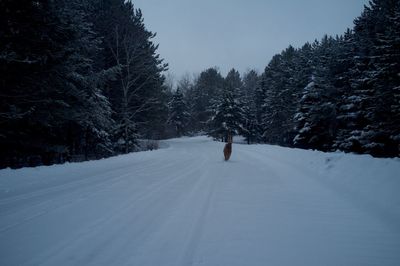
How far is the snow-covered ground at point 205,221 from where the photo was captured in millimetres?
2658

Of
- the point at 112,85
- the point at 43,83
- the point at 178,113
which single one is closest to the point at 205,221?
the point at 43,83

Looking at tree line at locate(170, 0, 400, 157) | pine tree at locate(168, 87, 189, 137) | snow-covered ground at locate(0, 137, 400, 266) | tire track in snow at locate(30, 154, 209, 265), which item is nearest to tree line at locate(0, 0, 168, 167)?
snow-covered ground at locate(0, 137, 400, 266)

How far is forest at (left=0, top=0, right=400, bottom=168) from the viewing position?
30.1 ft

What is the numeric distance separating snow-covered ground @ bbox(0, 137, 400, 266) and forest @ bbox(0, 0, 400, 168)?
192 inches

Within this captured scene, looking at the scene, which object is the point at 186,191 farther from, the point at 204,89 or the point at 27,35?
the point at 204,89

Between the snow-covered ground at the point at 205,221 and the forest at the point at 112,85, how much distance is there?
16.0 feet

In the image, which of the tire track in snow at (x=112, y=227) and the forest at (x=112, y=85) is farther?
the forest at (x=112, y=85)

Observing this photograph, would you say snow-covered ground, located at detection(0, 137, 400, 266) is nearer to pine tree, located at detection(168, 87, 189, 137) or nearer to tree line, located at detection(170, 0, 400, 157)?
tree line, located at detection(170, 0, 400, 157)

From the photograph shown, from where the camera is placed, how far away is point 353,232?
3283 mm

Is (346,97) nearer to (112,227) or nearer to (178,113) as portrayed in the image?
A: (112,227)

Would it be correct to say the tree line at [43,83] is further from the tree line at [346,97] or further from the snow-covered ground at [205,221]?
the tree line at [346,97]

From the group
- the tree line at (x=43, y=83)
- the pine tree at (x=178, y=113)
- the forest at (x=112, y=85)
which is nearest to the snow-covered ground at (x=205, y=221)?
the tree line at (x=43, y=83)

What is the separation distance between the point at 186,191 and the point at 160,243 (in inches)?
104

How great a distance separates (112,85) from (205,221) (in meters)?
20.1
